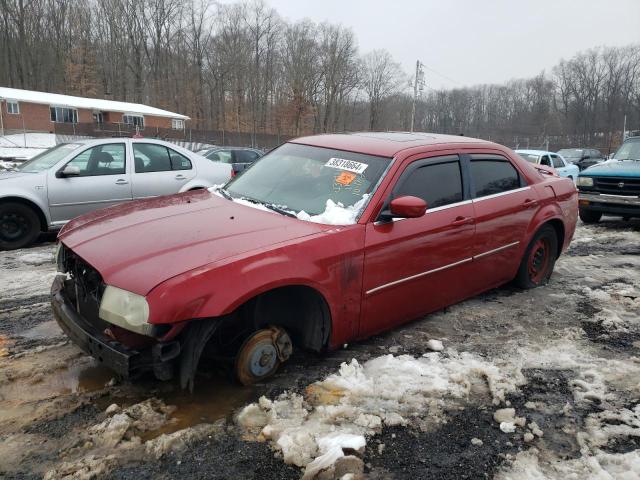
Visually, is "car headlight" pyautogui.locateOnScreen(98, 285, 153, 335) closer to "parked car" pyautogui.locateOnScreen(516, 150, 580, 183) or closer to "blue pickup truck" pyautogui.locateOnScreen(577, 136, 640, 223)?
"blue pickup truck" pyautogui.locateOnScreen(577, 136, 640, 223)

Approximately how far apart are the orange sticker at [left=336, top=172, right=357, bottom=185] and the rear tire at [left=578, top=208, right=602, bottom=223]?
8197mm

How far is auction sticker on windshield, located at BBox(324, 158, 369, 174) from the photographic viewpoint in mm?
3809

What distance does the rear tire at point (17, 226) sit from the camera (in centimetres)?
666

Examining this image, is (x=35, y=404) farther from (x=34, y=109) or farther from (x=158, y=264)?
(x=34, y=109)

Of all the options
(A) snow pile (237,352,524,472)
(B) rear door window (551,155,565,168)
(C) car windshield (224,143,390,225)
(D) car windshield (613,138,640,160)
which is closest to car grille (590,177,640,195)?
(D) car windshield (613,138,640,160)

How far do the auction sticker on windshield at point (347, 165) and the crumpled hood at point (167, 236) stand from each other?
2.33 feet

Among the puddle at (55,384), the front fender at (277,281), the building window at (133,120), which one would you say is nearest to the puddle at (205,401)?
the puddle at (55,384)

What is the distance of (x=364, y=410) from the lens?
9.71ft

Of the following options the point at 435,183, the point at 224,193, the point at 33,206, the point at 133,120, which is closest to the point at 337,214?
the point at 435,183

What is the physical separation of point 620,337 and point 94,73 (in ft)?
216

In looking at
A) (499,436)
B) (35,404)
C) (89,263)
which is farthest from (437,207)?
(35,404)

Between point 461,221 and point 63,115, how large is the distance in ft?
157

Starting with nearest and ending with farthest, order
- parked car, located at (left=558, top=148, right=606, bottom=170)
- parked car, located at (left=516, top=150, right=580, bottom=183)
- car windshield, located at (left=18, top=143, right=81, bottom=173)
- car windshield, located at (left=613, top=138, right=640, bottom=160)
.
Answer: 1. car windshield, located at (left=18, top=143, right=81, bottom=173)
2. car windshield, located at (left=613, top=138, right=640, bottom=160)
3. parked car, located at (left=516, top=150, right=580, bottom=183)
4. parked car, located at (left=558, top=148, right=606, bottom=170)

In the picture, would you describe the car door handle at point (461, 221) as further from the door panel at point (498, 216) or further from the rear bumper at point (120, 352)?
the rear bumper at point (120, 352)
